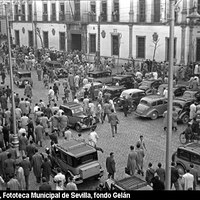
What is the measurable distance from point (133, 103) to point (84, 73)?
9351 mm

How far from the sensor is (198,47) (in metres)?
34.7

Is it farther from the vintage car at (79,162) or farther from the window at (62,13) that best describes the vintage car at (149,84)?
the window at (62,13)

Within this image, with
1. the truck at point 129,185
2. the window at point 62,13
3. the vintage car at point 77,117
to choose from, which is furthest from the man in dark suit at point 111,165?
the window at point 62,13

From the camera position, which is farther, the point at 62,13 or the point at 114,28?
the point at 62,13

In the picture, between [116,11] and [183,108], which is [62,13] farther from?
[183,108]

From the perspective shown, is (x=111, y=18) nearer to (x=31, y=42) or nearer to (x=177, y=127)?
(x=31, y=42)

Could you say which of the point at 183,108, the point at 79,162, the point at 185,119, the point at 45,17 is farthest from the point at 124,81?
the point at 45,17

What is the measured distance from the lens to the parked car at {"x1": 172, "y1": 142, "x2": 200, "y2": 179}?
45.2 ft

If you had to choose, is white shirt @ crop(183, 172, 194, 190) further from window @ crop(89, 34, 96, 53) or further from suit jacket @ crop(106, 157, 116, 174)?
window @ crop(89, 34, 96, 53)

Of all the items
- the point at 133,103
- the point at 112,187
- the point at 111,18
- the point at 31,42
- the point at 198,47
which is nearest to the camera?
the point at 112,187

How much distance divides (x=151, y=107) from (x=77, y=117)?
454cm

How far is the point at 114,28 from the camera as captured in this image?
1676 inches

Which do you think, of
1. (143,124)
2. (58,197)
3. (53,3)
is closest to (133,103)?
(143,124)

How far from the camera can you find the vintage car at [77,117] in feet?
66.5
